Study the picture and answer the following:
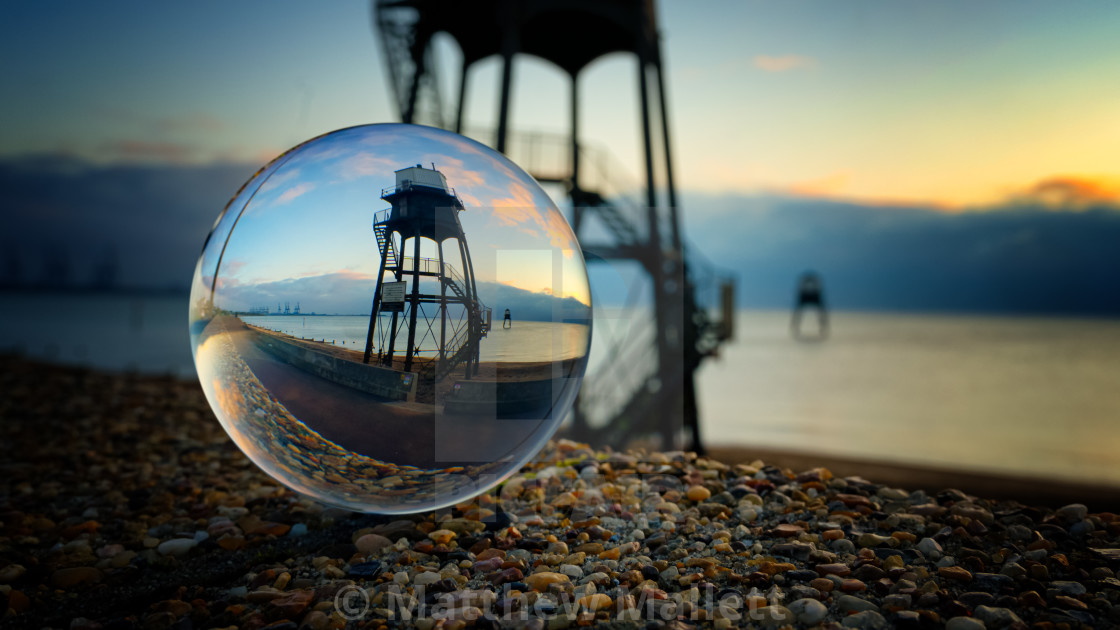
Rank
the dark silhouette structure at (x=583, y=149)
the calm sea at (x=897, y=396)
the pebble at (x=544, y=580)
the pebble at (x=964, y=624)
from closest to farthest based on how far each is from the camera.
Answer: the pebble at (x=964, y=624), the pebble at (x=544, y=580), the dark silhouette structure at (x=583, y=149), the calm sea at (x=897, y=396)

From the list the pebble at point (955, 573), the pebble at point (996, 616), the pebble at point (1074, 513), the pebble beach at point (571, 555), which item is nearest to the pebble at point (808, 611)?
the pebble beach at point (571, 555)

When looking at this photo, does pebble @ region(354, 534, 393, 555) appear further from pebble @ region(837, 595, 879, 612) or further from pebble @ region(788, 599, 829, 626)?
pebble @ region(837, 595, 879, 612)

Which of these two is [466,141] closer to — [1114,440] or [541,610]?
[541,610]

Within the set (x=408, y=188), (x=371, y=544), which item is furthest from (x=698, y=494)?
(x=408, y=188)

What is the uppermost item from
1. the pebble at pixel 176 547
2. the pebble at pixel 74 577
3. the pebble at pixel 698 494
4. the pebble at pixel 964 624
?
the pebble at pixel 698 494

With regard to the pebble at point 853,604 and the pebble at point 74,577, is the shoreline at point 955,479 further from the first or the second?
the pebble at point 74,577

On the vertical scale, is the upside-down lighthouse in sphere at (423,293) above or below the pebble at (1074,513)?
above

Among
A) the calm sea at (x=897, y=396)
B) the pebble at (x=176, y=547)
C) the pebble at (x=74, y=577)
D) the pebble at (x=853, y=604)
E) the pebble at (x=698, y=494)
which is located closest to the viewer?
the pebble at (x=853, y=604)

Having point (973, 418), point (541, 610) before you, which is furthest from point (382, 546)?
point (973, 418)
